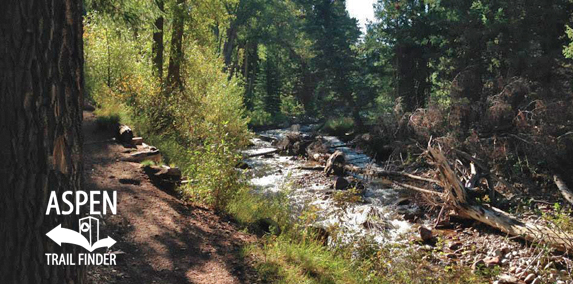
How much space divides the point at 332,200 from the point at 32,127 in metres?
9.46

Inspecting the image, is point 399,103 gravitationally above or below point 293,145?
above

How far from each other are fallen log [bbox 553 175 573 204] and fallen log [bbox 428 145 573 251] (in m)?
2.35

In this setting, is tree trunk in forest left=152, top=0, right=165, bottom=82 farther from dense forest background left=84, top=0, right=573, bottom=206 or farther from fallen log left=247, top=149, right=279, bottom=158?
fallen log left=247, top=149, right=279, bottom=158

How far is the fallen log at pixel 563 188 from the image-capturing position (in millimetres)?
9852

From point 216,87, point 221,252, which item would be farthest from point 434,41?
point 221,252

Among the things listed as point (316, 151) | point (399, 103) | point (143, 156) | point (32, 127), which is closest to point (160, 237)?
point (143, 156)

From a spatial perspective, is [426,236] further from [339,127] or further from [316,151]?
[339,127]

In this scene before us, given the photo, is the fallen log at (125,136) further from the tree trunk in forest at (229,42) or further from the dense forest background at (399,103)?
the tree trunk in forest at (229,42)

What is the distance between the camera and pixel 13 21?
2209mm

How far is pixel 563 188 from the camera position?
1029 cm

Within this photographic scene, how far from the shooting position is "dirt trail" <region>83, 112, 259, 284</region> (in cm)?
443

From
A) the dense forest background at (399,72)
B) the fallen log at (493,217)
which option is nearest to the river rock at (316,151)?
the dense forest background at (399,72)

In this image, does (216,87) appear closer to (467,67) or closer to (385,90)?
(467,67)

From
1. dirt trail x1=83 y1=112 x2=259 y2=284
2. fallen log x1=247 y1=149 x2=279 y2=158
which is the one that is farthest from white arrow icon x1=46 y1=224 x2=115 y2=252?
fallen log x1=247 y1=149 x2=279 y2=158
